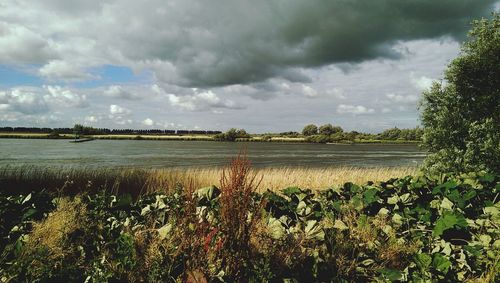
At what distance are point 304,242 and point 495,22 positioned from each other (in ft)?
57.2

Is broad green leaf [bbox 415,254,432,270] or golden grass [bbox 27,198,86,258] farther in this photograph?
golden grass [bbox 27,198,86,258]

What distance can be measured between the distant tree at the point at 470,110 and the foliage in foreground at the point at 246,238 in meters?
11.6

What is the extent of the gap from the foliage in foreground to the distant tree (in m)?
11.6

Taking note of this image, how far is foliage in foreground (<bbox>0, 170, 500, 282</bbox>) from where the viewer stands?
327cm

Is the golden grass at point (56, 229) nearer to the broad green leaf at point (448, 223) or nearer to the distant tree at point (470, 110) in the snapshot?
the broad green leaf at point (448, 223)

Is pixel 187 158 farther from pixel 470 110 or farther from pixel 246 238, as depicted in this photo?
pixel 246 238

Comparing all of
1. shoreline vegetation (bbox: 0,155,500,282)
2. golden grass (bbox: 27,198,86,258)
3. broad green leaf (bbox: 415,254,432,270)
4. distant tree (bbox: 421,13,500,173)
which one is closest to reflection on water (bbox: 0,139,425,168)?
distant tree (bbox: 421,13,500,173)

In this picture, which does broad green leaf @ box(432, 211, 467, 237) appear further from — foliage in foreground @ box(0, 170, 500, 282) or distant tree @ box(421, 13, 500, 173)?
distant tree @ box(421, 13, 500, 173)

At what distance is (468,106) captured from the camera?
16.1m

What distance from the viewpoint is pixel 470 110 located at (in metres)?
16.2

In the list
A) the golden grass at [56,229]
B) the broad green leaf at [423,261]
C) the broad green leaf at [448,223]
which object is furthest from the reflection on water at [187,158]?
the broad green leaf at [423,261]

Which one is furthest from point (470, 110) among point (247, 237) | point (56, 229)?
point (56, 229)

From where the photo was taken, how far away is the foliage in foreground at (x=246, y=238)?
3.27m

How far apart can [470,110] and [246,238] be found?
16853mm
